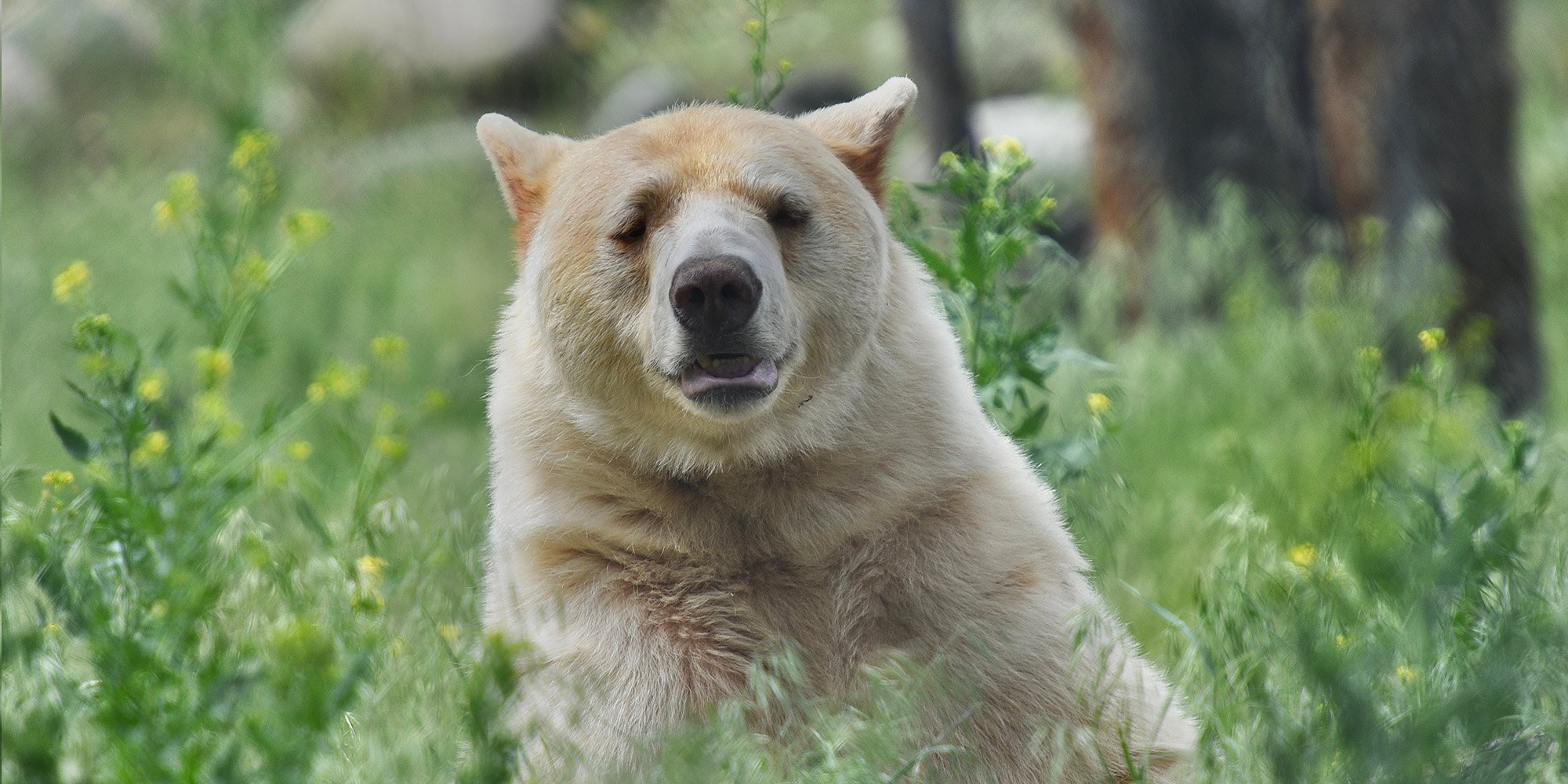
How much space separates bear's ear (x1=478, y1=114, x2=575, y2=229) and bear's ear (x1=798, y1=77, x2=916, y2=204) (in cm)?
62

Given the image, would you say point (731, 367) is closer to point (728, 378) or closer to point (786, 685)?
point (728, 378)

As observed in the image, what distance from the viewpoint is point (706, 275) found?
2.91 meters

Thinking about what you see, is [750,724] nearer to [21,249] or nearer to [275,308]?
[275,308]

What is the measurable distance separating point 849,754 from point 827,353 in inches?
34.8

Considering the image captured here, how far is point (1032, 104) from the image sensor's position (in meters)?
14.3

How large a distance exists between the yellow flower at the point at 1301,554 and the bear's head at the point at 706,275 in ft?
3.61

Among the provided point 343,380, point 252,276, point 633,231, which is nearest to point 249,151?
point 252,276

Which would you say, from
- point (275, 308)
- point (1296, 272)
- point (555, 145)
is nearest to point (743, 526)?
point (555, 145)

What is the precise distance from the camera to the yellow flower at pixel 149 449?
8.93 ft

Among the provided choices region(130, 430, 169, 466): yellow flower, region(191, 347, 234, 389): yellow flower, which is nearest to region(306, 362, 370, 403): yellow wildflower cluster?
Result: region(191, 347, 234, 389): yellow flower

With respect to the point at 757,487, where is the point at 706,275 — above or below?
above

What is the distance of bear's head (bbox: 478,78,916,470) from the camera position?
2992 millimetres

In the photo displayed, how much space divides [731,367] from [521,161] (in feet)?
2.98

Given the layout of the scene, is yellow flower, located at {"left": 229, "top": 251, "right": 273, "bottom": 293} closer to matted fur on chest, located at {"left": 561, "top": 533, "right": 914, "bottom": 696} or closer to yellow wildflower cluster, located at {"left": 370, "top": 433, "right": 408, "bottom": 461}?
yellow wildflower cluster, located at {"left": 370, "top": 433, "right": 408, "bottom": 461}
